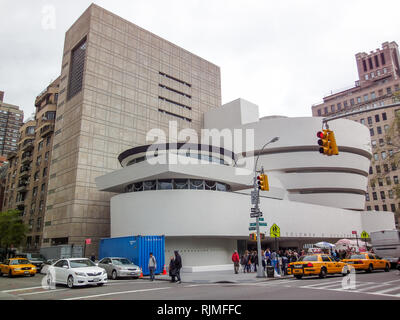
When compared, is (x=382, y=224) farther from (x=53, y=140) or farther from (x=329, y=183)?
(x=53, y=140)

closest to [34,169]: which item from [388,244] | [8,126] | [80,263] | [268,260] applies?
[80,263]

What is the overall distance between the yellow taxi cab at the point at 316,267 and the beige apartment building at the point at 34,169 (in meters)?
47.5

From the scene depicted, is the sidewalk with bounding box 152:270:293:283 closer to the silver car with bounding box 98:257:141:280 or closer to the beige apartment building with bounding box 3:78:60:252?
the silver car with bounding box 98:257:141:280

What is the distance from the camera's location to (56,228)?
47062 mm

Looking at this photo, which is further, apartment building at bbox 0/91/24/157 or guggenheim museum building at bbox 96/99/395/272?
apartment building at bbox 0/91/24/157

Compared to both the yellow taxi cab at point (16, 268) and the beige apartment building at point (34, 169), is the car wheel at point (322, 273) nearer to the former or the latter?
the yellow taxi cab at point (16, 268)

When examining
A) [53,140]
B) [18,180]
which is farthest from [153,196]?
[18,180]

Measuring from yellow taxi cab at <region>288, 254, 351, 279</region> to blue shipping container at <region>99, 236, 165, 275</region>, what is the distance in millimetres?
10759

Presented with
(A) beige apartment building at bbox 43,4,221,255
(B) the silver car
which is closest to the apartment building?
(A) beige apartment building at bbox 43,4,221,255

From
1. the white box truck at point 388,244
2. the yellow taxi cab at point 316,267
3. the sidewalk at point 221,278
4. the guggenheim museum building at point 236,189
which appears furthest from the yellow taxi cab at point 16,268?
the white box truck at point 388,244

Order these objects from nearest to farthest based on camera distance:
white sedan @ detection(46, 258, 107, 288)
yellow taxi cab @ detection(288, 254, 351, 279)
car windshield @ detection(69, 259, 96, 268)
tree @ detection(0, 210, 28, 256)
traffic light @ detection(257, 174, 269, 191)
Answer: white sedan @ detection(46, 258, 107, 288), car windshield @ detection(69, 259, 96, 268), yellow taxi cab @ detection(288, 254, 351, 279), traffic light @ detection(257, 174, 269, 191), tree @ detection(0, 210, 28, 256)

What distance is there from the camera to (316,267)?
1953cm

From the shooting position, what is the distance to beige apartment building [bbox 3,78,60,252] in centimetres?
5706

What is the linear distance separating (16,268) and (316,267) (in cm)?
2116
